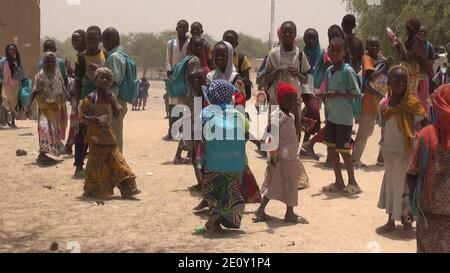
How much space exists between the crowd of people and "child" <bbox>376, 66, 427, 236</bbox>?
0.01 meters

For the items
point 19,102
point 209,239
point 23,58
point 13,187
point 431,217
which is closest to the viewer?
point 431,217

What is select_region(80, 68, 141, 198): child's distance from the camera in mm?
7824

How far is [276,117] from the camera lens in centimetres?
680

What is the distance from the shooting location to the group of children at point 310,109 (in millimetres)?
6270

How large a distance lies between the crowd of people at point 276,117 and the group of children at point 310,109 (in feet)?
0.04

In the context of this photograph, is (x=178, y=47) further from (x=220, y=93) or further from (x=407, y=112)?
(x=407, y=112)

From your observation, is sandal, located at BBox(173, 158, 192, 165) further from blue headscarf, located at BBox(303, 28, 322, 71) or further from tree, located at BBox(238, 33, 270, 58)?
tree, located at BBox(238, 33, 270, 58)

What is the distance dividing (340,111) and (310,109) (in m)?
1.77

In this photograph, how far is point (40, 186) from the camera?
863cm

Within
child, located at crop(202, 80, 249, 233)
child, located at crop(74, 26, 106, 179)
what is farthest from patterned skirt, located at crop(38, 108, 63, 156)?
child, located at crop(202, 80, 249, 233)

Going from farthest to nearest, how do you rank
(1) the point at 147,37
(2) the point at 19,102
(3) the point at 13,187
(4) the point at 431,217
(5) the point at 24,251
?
(1) the point at 147,37 < (2) the point at 19,102 < (3) the point at 13,187 < (5) the point at 24,251 < (4) the point at 431,217
